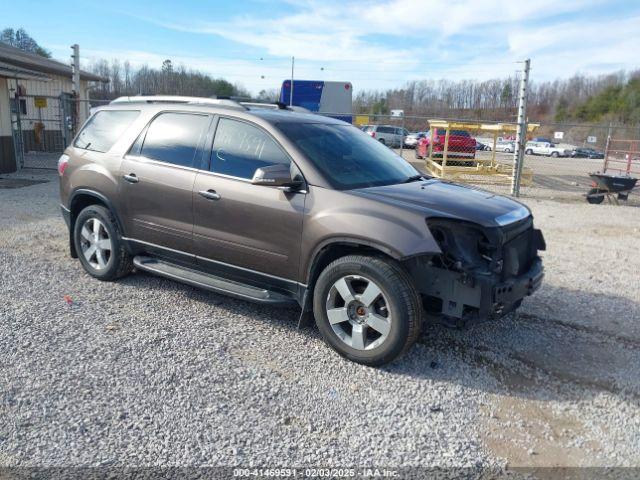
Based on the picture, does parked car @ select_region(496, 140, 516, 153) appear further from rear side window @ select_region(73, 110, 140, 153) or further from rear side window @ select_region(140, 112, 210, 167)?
rear side window @ select_region(140, 112, 210, 167)

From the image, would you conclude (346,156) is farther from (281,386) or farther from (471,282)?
(281,386)

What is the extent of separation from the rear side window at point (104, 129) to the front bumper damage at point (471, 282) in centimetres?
331

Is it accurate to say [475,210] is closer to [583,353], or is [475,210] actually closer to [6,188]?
[583,353]

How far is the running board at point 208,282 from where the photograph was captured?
425cm

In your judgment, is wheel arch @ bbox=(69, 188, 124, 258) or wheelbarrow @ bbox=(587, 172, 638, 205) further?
wheelbarrow @ bbox=(587, 172, 638, 205)

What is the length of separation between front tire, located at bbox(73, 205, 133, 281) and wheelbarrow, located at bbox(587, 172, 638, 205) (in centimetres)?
1142

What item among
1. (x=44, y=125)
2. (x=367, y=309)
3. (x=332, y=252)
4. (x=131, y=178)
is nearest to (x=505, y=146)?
(x=44, y=125)

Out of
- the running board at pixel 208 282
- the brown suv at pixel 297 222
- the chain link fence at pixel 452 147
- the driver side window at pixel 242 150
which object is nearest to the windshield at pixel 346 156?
the brown suv at pixel 297 222

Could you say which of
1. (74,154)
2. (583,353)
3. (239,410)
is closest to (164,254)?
(74,154)

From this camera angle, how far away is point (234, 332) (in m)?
4.37

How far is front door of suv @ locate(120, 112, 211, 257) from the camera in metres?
4.71

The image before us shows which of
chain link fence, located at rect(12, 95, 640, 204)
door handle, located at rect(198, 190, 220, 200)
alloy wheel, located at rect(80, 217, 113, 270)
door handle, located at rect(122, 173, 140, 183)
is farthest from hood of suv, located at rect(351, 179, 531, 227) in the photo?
chain link fence, located at rect(12, 95, 640, 204)

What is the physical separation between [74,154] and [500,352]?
15.2ft

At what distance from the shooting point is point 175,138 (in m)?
4.92
